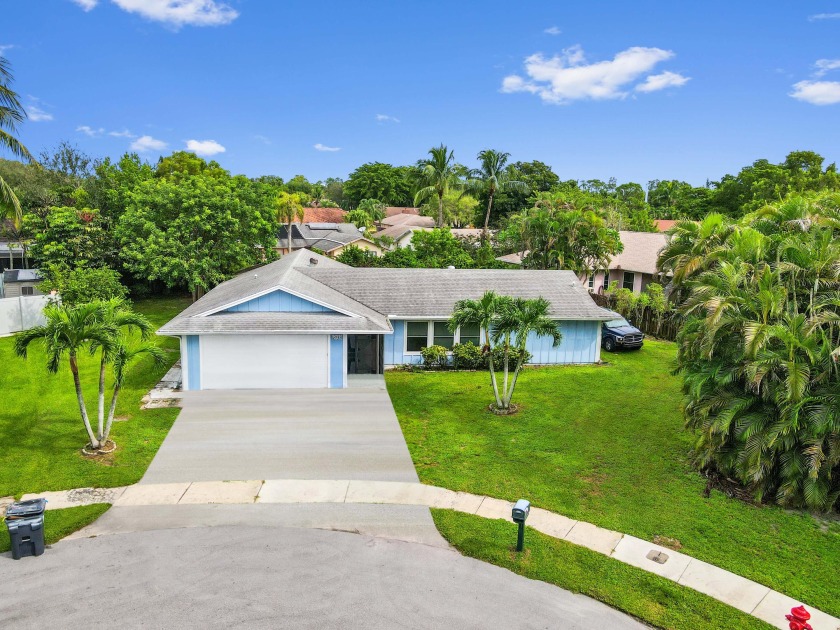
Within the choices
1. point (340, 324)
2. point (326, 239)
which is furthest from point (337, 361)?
point (326, 239)

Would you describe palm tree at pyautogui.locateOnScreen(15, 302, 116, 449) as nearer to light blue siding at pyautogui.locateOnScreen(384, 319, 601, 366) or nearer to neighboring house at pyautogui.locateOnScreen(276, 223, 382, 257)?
light blue siding at pyautogui.locateOnScreen(384, 319, 601, 366)

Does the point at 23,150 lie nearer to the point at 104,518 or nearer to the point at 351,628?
the point at 104,518

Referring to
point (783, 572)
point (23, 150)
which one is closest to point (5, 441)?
point (23, 150)

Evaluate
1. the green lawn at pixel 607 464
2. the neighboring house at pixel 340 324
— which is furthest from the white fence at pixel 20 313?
the green lawn at pixel 607 464

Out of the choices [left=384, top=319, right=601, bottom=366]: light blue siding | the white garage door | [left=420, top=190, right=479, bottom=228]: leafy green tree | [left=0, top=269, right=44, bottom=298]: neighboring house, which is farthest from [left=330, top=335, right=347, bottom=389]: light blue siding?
[left=420, top=190, right=479, bottom=228]: leafy green tree

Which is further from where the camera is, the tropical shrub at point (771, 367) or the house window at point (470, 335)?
the house window at point (470, 335)

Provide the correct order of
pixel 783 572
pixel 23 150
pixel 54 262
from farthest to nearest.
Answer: pixel 54 262, pixel 23 150, pixel 783 572

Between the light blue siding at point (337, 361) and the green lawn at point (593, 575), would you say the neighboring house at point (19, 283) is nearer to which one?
the light blue siding at point (337, 361)
